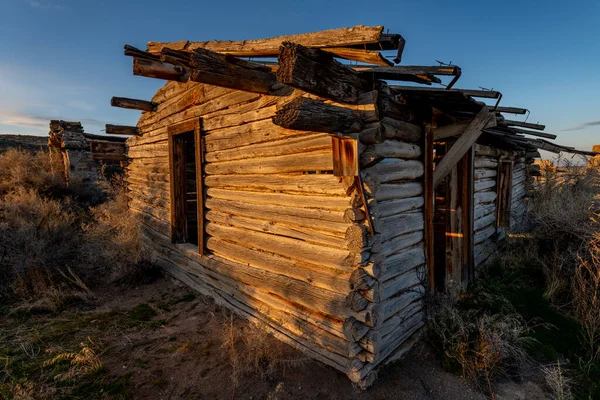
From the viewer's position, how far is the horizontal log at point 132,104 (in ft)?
19.3

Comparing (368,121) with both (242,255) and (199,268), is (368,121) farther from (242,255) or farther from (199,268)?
(199,268)

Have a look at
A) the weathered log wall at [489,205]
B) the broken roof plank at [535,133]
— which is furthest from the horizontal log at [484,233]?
the broken roof plank at [535,133]

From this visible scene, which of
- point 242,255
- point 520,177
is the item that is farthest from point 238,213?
point 520,177

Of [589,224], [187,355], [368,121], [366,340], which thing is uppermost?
[368,121]

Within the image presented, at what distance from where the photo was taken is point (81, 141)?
11195 mm

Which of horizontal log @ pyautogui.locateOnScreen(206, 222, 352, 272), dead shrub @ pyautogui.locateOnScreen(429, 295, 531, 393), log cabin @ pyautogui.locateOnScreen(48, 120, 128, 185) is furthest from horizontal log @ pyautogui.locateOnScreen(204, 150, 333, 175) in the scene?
log cabin @ pyautogui.locateOnScreen(48, 120, 128, 185)

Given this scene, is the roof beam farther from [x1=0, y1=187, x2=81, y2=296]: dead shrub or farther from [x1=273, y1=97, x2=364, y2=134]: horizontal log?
[x1=0, y1=187, x2=81, y2=296]: dead shrub

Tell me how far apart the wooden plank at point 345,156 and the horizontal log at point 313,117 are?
0.81 feet

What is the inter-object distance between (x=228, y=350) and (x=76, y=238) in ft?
18.7

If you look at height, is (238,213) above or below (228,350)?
above

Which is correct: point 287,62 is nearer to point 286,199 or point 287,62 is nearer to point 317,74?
point 317,74

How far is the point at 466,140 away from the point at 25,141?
30.3 meters

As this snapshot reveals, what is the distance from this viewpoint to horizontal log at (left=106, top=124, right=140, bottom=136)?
22.9 feet

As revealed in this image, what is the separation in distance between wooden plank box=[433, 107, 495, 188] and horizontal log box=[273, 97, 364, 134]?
2041 mm
